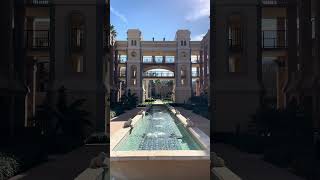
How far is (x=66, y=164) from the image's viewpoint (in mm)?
9461

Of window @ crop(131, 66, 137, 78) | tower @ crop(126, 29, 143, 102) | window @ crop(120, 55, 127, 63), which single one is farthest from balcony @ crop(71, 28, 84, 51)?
window @ crop(131, 66, 137, 78)

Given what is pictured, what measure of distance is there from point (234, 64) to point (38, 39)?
5142 millimetres

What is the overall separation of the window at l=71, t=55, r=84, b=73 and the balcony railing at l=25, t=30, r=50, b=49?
73 centimetres

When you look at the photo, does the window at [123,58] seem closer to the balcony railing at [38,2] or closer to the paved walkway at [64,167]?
the balcony railing at [38,2]

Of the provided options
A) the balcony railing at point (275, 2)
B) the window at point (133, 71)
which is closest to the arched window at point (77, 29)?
the balcony railing at point (275, 2)

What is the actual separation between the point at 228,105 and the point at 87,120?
3.85m

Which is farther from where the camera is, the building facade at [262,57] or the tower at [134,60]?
the tower at [134,60]

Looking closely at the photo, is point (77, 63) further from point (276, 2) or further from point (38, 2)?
point (276, 2)

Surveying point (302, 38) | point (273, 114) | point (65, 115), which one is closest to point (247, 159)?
point (273, 114)

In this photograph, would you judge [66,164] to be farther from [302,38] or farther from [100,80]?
[302,38]

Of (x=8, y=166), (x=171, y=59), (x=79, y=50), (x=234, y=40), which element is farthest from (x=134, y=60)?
(x=8, y=166)

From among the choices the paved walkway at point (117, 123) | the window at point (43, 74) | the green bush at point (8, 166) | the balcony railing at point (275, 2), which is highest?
the balcony railing at point (275, 2)

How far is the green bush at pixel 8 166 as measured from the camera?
24.5 feet

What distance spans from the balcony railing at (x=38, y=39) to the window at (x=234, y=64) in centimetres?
476
